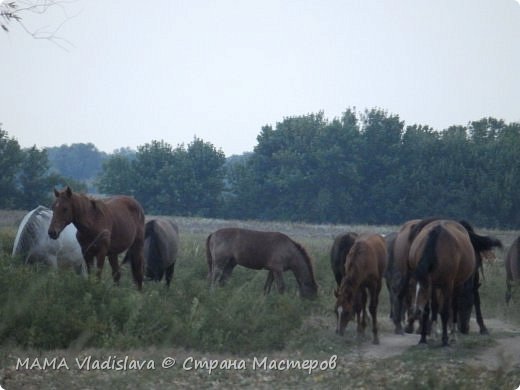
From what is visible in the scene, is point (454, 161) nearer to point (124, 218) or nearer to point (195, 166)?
point (195, 166)

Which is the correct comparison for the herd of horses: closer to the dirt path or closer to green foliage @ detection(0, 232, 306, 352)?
the dirt path

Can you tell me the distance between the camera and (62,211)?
11414 mm

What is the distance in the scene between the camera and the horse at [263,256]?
595 inches

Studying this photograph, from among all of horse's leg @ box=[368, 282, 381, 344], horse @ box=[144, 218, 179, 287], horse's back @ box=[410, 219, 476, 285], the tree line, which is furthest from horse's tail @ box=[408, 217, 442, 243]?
the tree line

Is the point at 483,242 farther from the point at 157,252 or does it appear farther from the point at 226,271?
the point at 157,252

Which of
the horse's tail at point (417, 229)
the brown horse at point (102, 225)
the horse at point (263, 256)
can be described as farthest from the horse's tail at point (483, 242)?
the brown horse at point (102, 225)

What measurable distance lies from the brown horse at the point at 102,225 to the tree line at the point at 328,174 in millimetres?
31886

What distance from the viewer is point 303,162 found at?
52.5 meters

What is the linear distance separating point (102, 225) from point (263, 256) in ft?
14.1

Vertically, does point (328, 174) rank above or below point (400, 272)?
above

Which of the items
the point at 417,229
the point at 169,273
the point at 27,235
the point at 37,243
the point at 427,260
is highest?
the point at 417,229

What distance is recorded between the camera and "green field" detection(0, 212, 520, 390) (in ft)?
26.9

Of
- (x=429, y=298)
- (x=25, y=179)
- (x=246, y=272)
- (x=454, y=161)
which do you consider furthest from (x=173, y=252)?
(x=454, y=161)

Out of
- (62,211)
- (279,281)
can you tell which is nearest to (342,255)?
(279,281)
